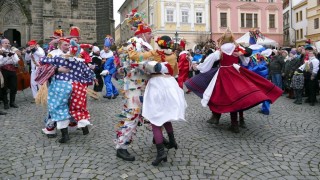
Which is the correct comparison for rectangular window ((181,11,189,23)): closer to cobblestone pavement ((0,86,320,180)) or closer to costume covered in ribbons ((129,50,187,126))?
cobblestone pavement ((0,86,320,180))

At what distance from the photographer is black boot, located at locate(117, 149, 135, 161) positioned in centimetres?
460

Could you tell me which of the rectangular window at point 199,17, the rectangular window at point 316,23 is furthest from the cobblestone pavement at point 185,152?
the rectangular window at point 316,23

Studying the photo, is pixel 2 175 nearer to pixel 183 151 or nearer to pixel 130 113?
pixel 130 113

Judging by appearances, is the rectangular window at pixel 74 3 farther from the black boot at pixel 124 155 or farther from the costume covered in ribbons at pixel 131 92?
the black boot at pixel 124 155

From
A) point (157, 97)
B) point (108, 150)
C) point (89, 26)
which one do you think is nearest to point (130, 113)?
point (157, 97)

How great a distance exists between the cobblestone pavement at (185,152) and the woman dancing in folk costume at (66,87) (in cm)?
41

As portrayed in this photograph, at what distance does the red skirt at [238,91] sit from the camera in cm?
A: 572

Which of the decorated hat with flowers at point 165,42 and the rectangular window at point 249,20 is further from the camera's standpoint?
the rectangular window at point 249,20

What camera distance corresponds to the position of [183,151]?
5.05m

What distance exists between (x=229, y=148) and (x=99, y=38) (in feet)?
89.3

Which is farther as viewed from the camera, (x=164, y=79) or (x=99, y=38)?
(x=99, y=38)

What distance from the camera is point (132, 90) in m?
4.66

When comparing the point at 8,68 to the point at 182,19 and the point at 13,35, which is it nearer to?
the point at 13,35

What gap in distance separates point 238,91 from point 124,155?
2392 mm
